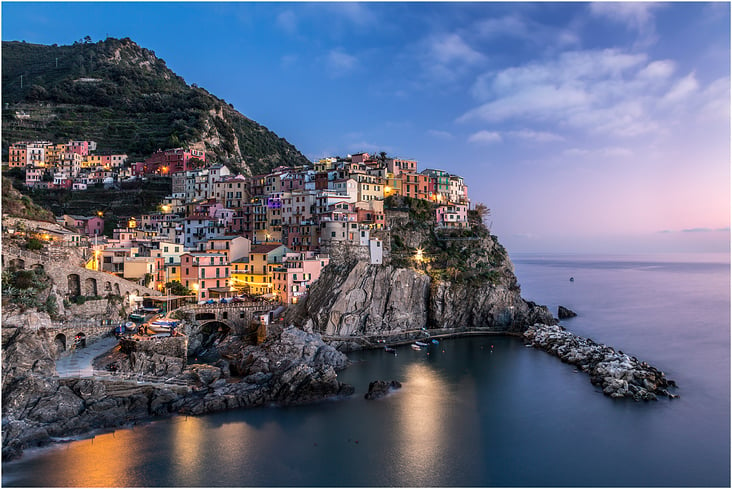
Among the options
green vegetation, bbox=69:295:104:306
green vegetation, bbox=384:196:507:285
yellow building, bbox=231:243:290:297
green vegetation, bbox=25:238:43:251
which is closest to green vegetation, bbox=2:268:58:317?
green vegetation, bbox=69:295:104:306

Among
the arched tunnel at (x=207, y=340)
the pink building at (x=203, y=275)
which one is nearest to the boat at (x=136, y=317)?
the arched tunnel at (x=207, y=340)

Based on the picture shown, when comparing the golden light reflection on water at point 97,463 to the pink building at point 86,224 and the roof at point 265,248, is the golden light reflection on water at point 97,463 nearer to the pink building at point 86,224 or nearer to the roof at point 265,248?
the roof at point 265,248

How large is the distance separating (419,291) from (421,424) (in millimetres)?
18406

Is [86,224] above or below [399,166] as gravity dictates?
below

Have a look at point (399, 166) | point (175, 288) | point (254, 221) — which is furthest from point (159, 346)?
point (399, 166)

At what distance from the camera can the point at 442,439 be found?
22.2 metres

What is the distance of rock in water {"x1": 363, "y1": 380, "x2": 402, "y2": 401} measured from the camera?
87.0 ft

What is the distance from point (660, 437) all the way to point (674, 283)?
77.9m

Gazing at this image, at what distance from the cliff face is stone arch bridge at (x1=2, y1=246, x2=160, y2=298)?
11768 mm

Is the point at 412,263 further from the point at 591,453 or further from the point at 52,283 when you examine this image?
the point at 52,283

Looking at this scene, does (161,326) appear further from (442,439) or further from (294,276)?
(442,439)

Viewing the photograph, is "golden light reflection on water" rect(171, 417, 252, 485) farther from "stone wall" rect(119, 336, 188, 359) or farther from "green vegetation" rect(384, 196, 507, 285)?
"green vegetation" rect(384, 196, 507, 285)

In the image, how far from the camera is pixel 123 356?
25.6 metres

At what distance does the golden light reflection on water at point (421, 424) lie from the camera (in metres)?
19.7
